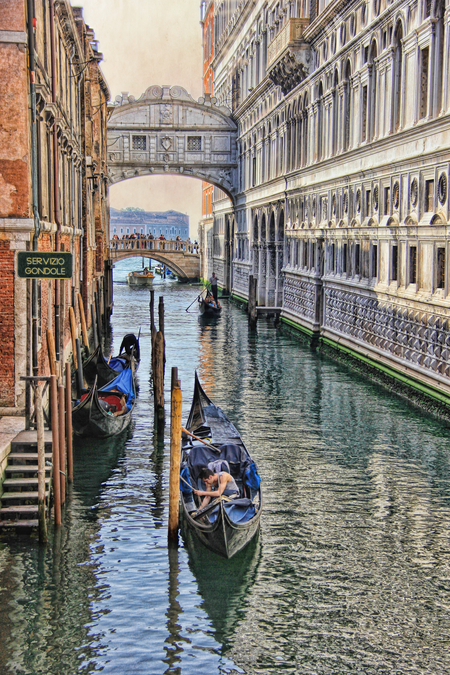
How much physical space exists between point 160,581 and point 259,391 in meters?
8.69

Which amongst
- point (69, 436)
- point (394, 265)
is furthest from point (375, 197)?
point (69, 436)

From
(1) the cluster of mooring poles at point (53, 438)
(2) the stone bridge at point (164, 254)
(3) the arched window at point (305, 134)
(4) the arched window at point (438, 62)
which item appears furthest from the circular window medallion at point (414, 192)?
(2) the stone bridge at point (164, 254)

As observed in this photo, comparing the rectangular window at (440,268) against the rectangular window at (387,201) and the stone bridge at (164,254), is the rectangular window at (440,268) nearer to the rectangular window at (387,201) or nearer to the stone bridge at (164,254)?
the rectangular window at (387,201)

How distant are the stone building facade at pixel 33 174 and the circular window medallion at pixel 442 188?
562 centimetres

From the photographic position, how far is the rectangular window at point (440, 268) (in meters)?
13.0

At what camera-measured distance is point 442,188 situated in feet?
41.9

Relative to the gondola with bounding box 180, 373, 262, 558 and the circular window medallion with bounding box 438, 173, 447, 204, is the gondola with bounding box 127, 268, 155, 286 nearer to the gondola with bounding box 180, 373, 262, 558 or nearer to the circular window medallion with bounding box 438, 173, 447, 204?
the circular window medallion with bounding box 438, 173, 447, 204

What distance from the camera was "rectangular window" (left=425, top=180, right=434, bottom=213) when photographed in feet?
43.6

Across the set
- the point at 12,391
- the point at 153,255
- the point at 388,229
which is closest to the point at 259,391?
the point at 388,229

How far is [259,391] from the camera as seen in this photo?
1582 centimetres

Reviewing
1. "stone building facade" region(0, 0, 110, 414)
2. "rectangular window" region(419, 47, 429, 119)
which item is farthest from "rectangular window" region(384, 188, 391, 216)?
"stone building facade" region(0, 0, 110, 414)

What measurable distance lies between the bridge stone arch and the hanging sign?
27996 mm

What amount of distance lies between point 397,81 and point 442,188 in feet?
11.5

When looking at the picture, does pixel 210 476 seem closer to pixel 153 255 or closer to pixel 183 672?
pixel 183 672
